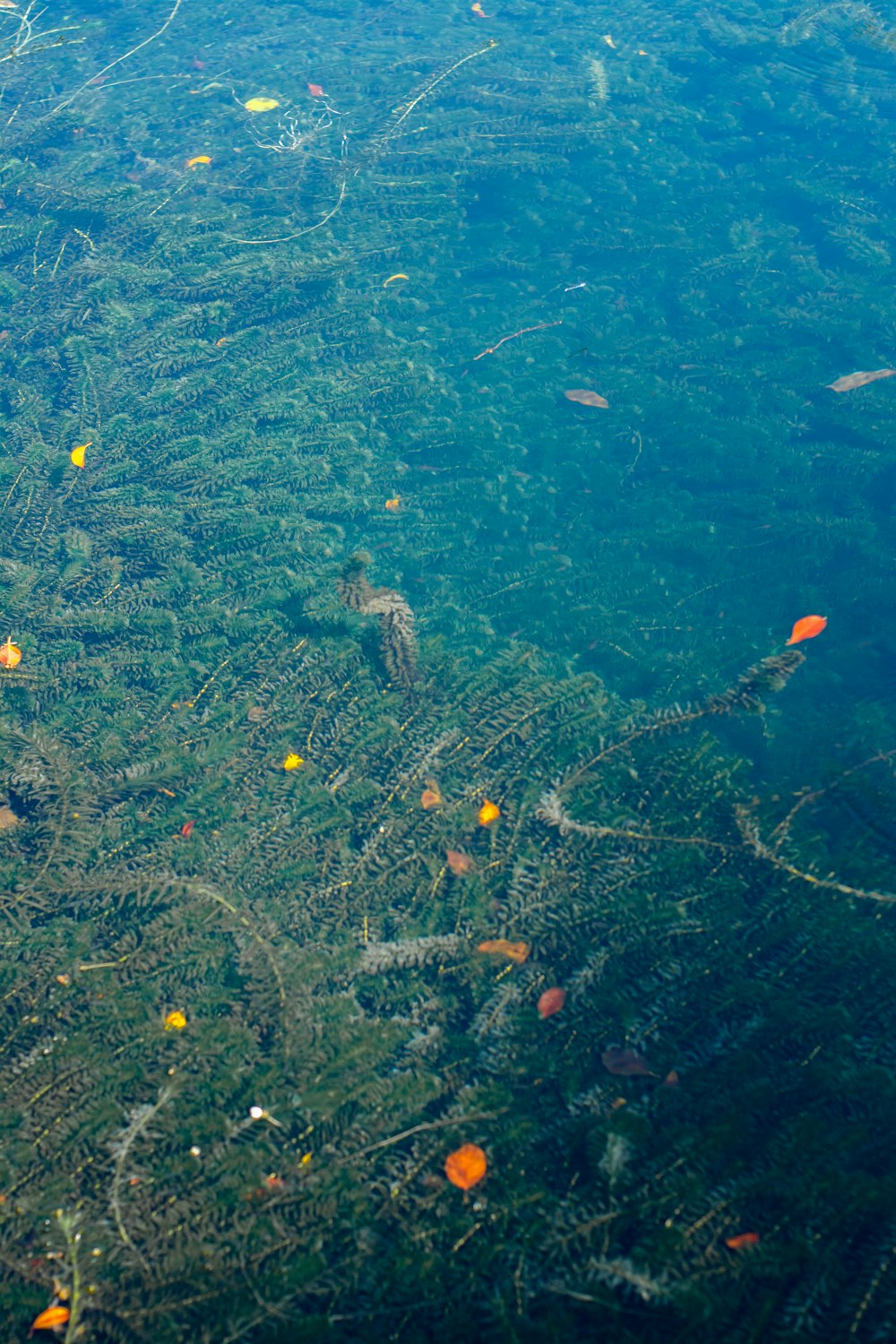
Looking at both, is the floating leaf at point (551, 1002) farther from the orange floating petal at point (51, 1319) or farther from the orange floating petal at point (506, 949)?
the orange floating petal at point (51, 1319)

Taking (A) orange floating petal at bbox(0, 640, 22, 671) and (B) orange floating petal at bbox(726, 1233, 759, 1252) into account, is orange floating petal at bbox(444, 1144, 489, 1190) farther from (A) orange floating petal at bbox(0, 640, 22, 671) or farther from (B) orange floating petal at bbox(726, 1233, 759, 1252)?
(A) orange floating petal at bbox(0, 640, 22, 671)

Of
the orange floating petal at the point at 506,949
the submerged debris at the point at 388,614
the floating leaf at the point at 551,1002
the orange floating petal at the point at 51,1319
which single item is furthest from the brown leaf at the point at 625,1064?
the submerged debris at the point at 388,614

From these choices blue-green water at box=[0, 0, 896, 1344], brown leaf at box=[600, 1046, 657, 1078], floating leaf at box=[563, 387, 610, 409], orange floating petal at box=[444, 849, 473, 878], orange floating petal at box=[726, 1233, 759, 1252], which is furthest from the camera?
floating leaf at box=[563, 387, 610, 409]

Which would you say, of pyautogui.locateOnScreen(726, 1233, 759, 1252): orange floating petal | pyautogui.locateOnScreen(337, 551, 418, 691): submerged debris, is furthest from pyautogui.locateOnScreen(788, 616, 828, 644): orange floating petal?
pyautogui.locateOnScreen(726, 1233, 759, 1252): orange floating petal

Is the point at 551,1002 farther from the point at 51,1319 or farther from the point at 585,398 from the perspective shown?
the point at 585,398

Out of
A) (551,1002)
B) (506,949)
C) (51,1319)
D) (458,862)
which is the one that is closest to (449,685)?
(458,862)
